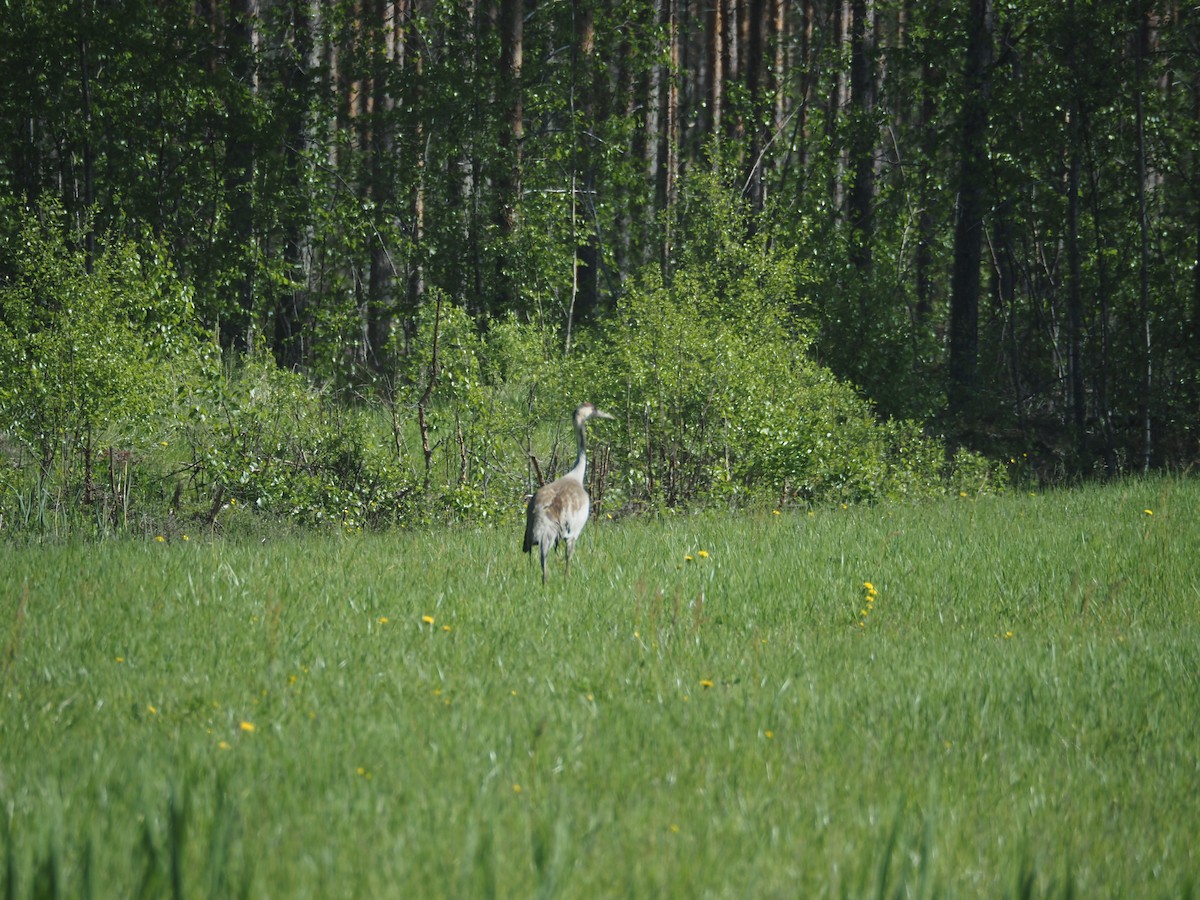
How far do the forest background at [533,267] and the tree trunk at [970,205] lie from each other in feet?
0.25

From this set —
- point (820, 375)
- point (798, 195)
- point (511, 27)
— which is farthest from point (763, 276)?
point (511, 27)

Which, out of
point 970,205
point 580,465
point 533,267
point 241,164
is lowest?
point 580,465

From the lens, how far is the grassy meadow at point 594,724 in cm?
361

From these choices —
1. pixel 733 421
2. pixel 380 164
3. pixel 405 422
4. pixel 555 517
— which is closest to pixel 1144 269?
pixel 733 421

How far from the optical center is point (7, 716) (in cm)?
498

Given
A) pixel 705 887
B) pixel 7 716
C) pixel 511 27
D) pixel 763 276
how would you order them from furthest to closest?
pixel 511 27, pixel 763 276, pixel 7 716, pixel 705 887

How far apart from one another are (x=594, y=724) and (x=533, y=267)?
682 inches

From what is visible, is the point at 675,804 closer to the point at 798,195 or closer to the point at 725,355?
the point at 725,355

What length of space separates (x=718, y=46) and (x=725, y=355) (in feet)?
68.1

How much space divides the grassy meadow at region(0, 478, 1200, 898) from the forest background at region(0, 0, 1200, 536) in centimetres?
345

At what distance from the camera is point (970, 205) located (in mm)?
21016

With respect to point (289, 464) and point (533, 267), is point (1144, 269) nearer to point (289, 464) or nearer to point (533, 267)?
point (533, 267)

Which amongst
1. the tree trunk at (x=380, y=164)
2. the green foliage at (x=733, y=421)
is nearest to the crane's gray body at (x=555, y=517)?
the green foliage at (x=733, y=421)

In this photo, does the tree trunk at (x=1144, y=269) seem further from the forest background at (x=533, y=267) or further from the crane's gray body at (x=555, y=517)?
the crane's gray body at (x=555, y=517)
